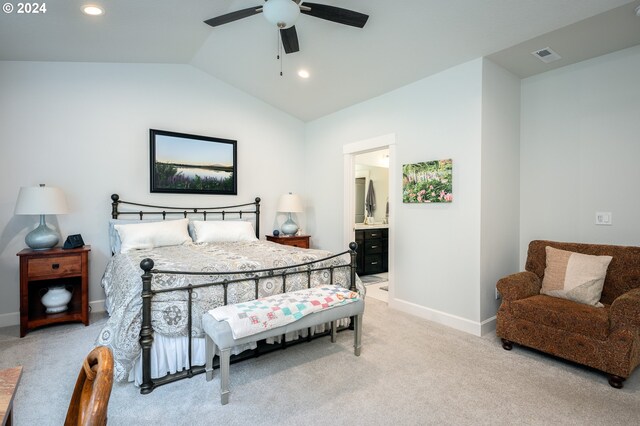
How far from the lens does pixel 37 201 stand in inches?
124

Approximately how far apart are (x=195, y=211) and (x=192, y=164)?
0.65 m

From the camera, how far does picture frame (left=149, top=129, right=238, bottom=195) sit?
13.8ft

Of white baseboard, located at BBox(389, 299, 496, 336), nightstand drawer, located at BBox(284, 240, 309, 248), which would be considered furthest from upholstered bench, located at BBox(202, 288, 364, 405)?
nightstand drawer, located at BBox(284, 240, 309, 248)

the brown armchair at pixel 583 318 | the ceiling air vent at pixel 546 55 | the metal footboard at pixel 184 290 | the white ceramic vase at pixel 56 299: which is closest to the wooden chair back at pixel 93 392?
the metal footboard at pixel 184 290

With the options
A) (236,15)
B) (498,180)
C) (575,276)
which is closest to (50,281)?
(236,15)

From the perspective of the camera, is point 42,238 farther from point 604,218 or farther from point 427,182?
point 604,218

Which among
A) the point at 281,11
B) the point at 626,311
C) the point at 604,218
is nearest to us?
the point at 281,11

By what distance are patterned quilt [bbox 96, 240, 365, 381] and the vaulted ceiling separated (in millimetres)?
2169

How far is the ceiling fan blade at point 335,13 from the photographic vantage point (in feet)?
7.57

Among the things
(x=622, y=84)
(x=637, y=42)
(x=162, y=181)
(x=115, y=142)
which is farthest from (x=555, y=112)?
(x=115, y=142)

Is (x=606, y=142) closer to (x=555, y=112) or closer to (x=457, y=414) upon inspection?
(x=555, y=112)

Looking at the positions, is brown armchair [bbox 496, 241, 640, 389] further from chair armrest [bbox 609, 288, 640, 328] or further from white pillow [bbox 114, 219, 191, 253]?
white pillow [bbox 114, 219, 191, 253]

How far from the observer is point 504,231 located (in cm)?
349

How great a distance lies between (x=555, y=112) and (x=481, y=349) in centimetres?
255
